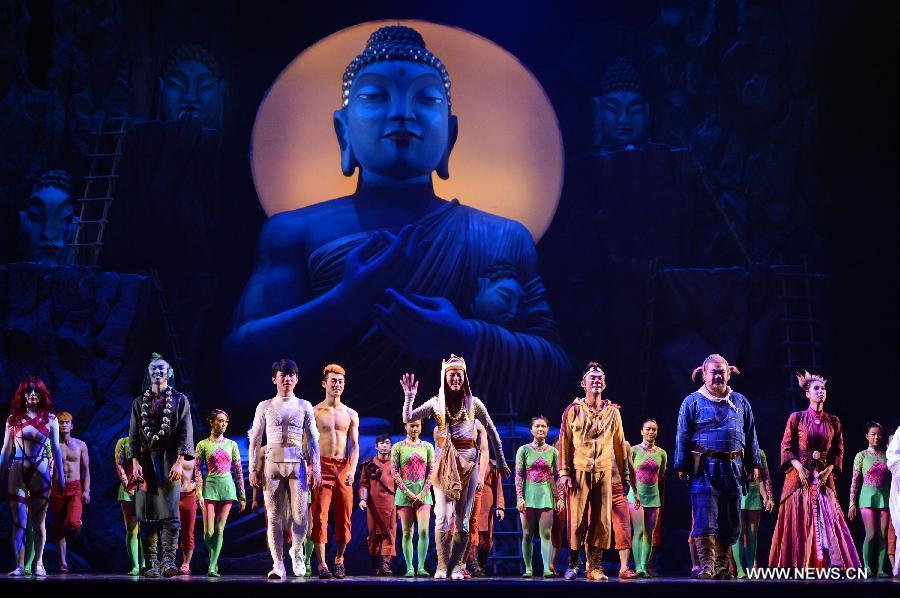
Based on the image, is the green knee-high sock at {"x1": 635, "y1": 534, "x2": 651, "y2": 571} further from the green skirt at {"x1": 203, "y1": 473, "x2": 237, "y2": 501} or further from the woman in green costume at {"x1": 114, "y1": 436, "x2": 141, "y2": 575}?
the woman in green costume at {"x1": 114, "y1": 436, "x2": 141, "y2": 575}

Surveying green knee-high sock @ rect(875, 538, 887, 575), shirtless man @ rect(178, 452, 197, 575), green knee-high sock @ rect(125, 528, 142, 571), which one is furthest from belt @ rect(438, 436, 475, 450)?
green knee-high sock @ rect(875, 538, 887, 575)

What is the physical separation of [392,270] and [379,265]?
13 cm

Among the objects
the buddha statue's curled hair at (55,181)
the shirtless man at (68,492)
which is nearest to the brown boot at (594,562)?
the shirtless man at (68,492)

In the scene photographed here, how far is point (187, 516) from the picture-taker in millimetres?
8523

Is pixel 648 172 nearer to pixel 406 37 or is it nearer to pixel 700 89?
pixel 700 89

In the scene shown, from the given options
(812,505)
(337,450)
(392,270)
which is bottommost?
(812,505)

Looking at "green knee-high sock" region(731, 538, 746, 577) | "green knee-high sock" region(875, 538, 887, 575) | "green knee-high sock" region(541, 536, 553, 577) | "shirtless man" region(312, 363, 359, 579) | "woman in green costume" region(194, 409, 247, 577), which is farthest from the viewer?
"green knee-high sock" region(731, 538, 746, 577)

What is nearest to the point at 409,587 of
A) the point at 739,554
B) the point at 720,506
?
the point at 720,506

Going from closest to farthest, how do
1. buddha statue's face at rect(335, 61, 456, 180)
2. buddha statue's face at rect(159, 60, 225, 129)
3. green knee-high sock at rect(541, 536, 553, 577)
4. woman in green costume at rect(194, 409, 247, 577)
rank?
1. woman in green costume at rect(194, 409, 247, 577)
2. green knee-high sock at rect(541, 536, 553, 577)
3. buddha statue's face at rect(335, 61, 456, 180)
4. buddha statue's face at rect(159, 60, 225, 129)

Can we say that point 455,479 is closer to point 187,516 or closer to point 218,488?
point 218,488

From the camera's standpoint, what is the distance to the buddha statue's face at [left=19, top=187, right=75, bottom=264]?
37.6 feet

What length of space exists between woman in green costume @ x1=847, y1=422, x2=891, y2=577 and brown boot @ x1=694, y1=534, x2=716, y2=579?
7.03ft

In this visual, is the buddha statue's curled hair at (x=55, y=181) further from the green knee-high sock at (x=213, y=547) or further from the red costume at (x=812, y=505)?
the red costume at (x=812, y=505)

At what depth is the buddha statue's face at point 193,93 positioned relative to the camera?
→ 11734mm
